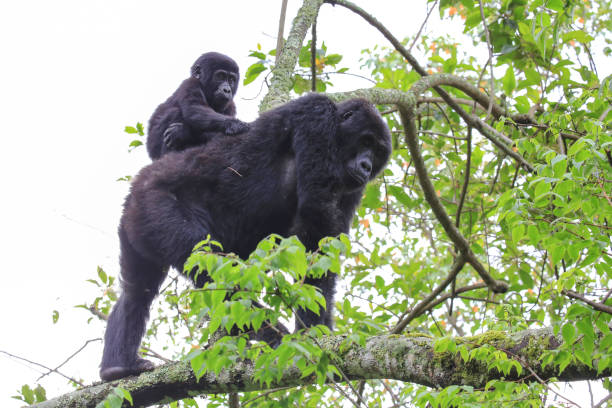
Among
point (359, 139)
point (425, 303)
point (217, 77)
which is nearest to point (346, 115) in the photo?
point (359, 139)

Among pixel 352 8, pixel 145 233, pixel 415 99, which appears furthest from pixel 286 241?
pixel 352 8

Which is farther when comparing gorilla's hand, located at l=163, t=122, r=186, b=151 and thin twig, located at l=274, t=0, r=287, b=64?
thin twig, located at l=274, t=0, r=287, b=64

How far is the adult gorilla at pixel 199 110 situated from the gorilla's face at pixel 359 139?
31.4 inches

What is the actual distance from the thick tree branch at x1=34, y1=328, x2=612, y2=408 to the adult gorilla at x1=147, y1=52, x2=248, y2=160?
6.43ft

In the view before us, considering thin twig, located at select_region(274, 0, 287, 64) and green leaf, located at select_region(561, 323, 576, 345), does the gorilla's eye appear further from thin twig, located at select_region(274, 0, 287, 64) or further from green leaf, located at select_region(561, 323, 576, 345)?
green leaf, located at select_region(561, 323, 576, 345)

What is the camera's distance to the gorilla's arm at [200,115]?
4539 mm

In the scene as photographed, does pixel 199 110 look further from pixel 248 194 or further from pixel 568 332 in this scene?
pixel 568 332

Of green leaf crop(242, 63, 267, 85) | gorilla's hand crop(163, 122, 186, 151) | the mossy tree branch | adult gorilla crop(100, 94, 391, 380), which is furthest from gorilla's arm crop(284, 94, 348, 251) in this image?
gorilla's hand crop(163, 122, 186, 151)

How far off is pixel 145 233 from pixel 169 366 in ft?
3.13

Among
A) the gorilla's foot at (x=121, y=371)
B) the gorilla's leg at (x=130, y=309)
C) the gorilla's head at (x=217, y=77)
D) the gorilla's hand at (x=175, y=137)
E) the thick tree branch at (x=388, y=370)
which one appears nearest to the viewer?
the thick tree branch at (x=388, y=370)

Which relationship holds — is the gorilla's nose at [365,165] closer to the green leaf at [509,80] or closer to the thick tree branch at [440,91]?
the thick tree branch at [440,91]

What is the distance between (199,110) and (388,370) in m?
2.92

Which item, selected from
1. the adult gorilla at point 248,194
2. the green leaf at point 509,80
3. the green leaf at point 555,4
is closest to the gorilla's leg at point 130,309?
the adult gorilla at point 248,194

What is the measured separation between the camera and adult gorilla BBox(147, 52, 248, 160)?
4676mm
